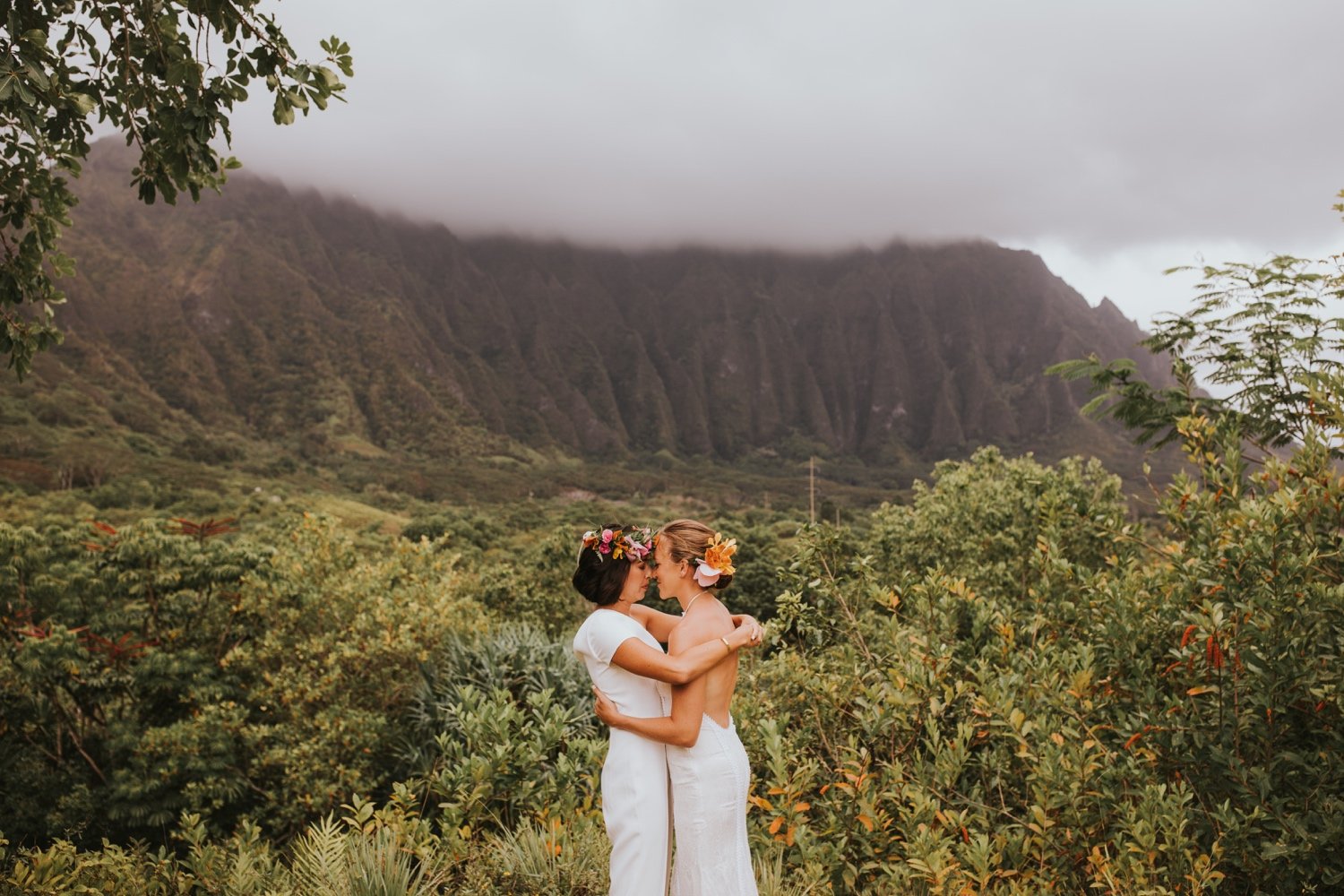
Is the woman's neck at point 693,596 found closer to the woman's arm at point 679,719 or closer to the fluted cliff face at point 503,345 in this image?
the woman's arm at point 679,719

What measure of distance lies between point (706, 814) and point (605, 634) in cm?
87

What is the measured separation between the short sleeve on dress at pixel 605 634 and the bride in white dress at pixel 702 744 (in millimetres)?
198

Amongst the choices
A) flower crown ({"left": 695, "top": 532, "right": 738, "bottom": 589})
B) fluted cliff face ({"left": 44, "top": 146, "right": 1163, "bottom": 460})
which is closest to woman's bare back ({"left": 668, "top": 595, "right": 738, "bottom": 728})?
flower crown ({"left": 695, "top": 532, "right": 738, "bottom": 589})

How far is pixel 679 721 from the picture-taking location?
3.52 meters

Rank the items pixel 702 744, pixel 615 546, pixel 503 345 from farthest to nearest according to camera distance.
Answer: pixel 503 345 → pixel 615 546 → pixel 702 744

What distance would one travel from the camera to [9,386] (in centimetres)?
8738

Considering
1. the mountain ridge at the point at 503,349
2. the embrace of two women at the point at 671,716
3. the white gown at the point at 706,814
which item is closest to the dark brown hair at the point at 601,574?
the embrace of two women at the point at 671,716

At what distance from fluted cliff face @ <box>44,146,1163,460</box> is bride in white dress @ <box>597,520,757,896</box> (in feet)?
420

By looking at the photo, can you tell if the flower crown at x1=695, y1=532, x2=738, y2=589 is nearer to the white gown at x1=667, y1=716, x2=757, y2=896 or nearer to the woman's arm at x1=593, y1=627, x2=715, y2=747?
the woman's arm at x1=593, y1=627, x2=715, y2=747

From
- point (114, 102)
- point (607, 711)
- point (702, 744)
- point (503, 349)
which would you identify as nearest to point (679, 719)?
point (702, 744)

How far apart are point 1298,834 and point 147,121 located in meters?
6.95

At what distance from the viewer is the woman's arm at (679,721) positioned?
3.51m

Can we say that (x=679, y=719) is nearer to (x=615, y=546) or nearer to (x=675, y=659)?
(x=675, y=659)

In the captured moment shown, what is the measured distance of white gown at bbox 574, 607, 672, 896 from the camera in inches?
139
